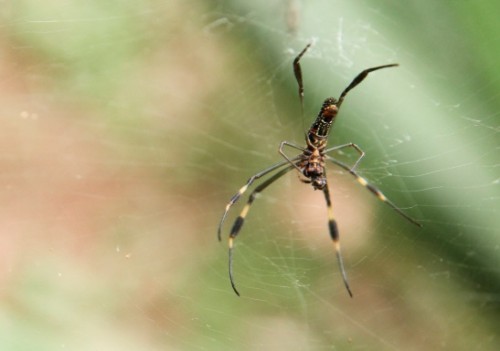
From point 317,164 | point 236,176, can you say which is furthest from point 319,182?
point 236,176

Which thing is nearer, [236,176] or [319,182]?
[319,182]

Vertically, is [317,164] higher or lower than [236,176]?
higher

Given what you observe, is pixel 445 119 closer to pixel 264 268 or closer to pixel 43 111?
pixel 264 268

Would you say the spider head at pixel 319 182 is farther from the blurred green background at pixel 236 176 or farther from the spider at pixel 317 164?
the blurred green background at pixel 236 176

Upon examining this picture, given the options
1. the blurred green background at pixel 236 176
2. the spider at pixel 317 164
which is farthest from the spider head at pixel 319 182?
the blurred green background at pixel 236 176

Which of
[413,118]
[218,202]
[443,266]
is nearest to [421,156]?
[413,118]

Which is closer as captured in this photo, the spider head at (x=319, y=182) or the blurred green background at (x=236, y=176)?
the blurred green background at (x=236, y=176)

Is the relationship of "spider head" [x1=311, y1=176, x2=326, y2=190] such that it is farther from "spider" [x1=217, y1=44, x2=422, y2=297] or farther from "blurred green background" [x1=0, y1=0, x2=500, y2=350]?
"blurred green background" [x1=0, y1=0, x2=500, y2=350]

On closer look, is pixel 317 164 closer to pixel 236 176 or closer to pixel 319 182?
pixel 319 182
